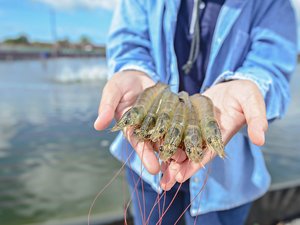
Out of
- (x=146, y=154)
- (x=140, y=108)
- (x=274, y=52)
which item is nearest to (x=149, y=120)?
(x=140, y=108)

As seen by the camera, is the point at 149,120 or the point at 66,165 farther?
the point at 66,165

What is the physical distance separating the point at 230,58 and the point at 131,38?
0.46m

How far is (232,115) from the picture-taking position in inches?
50.6

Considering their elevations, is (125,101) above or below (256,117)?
below

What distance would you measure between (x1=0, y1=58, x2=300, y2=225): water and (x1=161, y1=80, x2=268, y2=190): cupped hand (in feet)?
5.33

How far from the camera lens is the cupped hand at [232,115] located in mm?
1085

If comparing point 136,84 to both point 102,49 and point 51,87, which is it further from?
point 102,49

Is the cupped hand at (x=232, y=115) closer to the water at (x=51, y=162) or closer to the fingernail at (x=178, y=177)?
the fingernail at (x=178, y=177)

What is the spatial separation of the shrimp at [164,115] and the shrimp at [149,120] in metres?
0.01

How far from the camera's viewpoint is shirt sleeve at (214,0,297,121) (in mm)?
1402

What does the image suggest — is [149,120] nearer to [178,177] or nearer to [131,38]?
[178,177]

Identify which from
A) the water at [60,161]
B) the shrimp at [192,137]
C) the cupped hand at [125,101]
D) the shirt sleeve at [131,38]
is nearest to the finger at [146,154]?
the cupped hand at [125,101]

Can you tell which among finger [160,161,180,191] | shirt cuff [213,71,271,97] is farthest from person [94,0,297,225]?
finger [160,161,180,191]

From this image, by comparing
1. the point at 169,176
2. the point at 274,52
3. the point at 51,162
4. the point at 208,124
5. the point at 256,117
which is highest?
the point at 274,52
